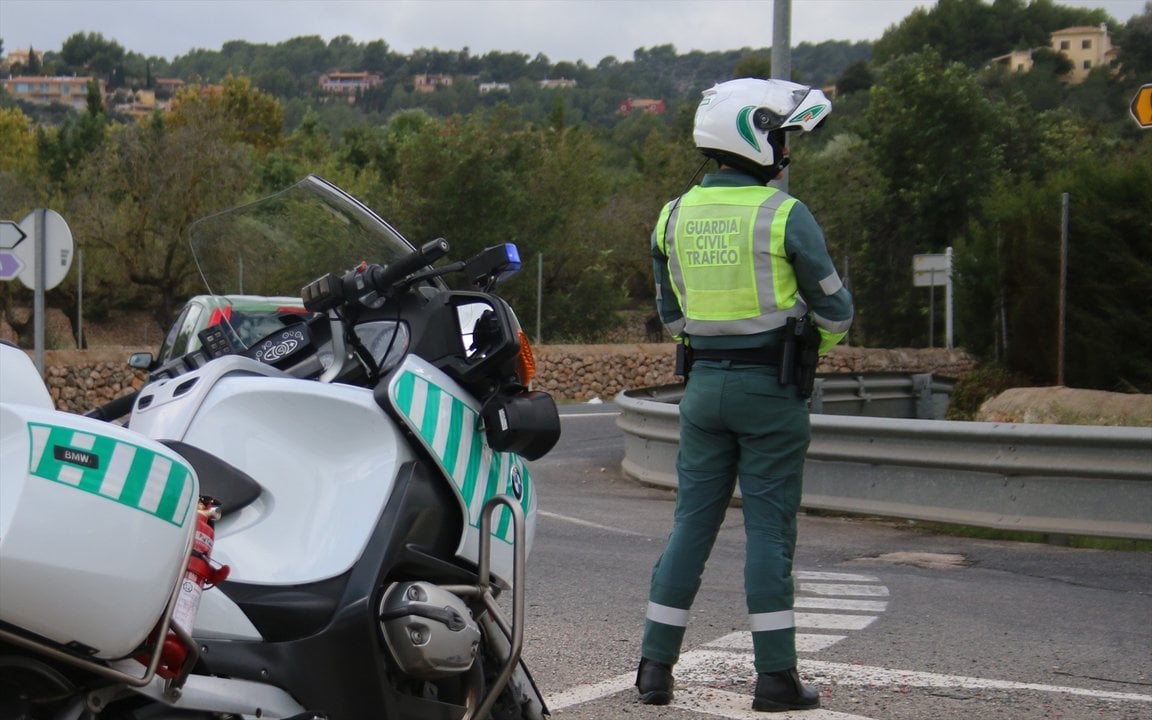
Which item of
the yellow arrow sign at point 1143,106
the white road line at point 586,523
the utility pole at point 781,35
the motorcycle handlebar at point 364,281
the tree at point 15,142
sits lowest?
the white road line at point 586,523

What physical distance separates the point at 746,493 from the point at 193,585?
2.41 m

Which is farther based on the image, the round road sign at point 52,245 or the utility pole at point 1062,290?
the round road sign at point 52,245

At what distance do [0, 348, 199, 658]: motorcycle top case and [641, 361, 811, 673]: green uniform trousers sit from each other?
2.49 metres

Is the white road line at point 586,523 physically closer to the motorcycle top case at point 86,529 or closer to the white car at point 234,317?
the white car at point 234,317

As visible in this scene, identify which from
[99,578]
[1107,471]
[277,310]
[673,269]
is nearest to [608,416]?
[1107,471]

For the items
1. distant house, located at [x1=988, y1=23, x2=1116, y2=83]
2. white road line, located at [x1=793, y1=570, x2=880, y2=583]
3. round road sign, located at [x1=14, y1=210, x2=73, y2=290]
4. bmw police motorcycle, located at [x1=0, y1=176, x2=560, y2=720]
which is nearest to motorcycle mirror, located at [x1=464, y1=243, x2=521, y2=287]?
bmw police motorcycle, located at [x1=0, y1=176, x2=560, y2=720]

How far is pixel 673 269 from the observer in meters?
5.29

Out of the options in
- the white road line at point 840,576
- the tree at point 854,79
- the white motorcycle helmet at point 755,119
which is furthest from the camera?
the tree at point 854,79

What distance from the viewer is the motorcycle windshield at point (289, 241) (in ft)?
13.0

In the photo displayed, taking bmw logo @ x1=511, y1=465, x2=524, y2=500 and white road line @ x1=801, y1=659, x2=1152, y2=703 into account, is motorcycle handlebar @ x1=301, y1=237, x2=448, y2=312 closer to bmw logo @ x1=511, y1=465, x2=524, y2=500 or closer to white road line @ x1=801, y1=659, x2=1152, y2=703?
bmw logo @ x1=511, y1=465, x2=524, y2=500

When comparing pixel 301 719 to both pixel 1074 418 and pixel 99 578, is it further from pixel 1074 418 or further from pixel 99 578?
pixel 1074 418

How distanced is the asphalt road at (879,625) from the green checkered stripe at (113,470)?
7.59 feet

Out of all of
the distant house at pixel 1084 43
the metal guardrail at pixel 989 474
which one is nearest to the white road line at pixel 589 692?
the metal guardrail at pixel 989 474

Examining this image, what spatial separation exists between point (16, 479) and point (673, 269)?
3.05 metres
